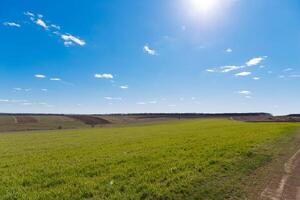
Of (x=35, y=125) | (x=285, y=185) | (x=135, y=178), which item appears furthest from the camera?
(x=35, y=125)

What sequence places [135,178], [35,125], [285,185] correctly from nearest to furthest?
1. [285,185]
2. [135,178]
3. [35,125]

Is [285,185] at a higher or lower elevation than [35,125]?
lower

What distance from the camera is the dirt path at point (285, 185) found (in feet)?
26.6

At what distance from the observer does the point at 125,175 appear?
34.4 feet

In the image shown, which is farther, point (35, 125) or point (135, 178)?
point (35, 125)

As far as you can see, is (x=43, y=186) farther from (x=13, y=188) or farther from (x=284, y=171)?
(x=284, y=171)

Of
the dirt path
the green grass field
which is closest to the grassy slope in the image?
the green grass field

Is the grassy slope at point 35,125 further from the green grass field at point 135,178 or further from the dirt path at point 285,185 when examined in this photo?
the dirt path at point 285,185

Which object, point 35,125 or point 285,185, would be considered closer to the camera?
point 285,185

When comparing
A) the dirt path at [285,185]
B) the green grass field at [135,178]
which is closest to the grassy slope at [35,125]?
the green grass field at [135,178]

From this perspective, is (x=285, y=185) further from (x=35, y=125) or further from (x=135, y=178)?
(x=35, y=125)

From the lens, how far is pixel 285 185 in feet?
30.8

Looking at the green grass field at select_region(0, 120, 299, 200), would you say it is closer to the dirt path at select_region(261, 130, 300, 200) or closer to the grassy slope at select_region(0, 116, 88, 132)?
the dirt path at select_region(261, 130, 300, 200)

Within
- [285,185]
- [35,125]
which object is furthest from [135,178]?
[35,125]
